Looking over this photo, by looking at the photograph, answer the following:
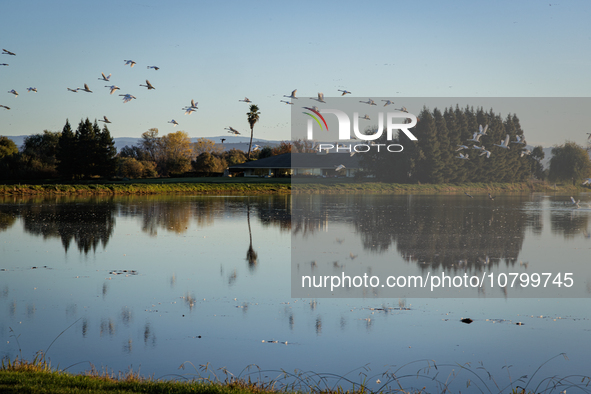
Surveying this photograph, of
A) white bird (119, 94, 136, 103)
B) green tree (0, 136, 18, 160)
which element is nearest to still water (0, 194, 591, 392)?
white bird (119, 94, 136, 103)

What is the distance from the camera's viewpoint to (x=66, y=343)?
7.50 meters

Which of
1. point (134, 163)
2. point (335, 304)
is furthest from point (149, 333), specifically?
point (134, 163)

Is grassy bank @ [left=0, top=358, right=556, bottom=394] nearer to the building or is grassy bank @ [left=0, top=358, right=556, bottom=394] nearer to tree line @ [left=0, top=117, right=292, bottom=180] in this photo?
tree line @ [left=0, top=117, right=292, bottom=180]

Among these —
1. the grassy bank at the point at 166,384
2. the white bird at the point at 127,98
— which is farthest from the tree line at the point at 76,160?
the grassy bank at the point at 166,384

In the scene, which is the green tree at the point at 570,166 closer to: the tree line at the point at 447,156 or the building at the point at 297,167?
the tree line at the point at 447,156

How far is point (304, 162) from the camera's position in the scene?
9394 cm

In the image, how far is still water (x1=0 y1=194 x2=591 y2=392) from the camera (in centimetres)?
698

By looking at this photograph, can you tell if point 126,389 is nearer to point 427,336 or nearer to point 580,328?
point 427,336

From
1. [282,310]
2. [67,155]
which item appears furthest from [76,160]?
[282,310]

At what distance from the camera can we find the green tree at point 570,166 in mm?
95938

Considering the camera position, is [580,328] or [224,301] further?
[224,301]

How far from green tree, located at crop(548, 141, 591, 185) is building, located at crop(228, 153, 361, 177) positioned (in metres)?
36.1

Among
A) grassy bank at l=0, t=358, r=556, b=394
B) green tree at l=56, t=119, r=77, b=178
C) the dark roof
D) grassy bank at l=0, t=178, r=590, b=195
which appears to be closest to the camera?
grassy bank at l=0, t=358, r=556, b=394

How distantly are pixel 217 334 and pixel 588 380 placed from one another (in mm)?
4897
